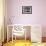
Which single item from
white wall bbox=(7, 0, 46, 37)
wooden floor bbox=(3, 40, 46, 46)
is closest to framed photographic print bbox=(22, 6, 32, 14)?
white wall bbox=(7, 0, 46, 37)

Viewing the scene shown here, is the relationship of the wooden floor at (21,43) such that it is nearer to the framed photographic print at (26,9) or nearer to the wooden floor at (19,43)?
the wooden floor at (19,43)

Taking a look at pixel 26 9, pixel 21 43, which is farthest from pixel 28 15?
pixel 21 43

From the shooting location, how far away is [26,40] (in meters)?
1.69

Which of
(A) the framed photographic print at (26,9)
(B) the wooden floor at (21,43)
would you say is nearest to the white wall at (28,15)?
(A) the framed photographic print at (26,9)

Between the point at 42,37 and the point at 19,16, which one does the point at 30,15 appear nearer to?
the point at 19,16

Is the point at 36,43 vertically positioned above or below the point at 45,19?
below

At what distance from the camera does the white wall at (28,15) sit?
168 cm

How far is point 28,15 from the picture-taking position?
169 cm

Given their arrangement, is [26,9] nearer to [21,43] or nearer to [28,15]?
[28,15]

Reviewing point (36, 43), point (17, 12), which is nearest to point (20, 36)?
Result: point (36, 43)

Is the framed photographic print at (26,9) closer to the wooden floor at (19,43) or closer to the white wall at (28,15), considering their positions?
the white wall at (28,15)

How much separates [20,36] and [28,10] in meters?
0.42

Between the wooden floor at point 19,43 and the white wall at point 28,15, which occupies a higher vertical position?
the white wall at point 28,15

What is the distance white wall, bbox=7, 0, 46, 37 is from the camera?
66.0 inches
